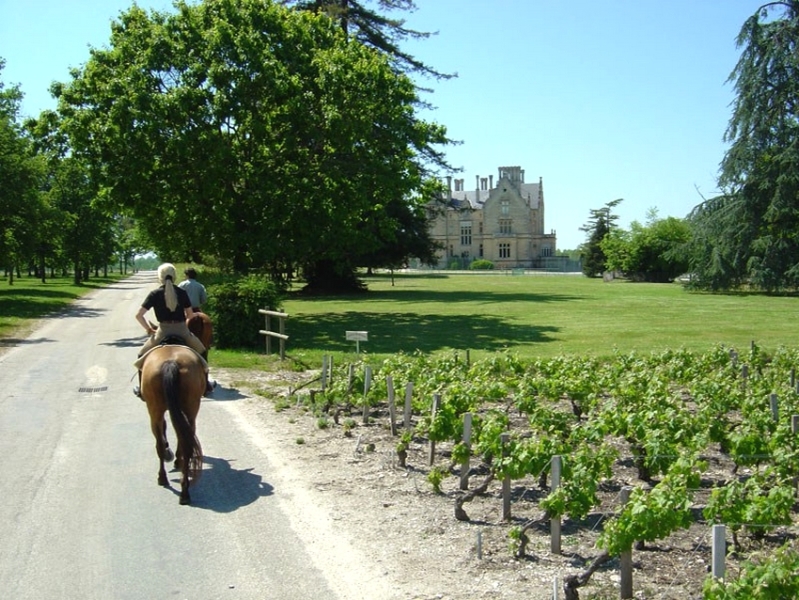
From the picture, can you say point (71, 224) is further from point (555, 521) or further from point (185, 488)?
point (555, 521)

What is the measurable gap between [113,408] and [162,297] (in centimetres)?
470

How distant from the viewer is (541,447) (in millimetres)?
7484

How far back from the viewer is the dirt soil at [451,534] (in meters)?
6.03

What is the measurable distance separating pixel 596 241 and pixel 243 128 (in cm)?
7479

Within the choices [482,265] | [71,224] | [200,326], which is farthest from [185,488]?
[482,265]

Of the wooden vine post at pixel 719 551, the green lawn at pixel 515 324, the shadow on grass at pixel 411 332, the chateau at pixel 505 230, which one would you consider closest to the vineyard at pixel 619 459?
the wooden vine post at pixel 719 551

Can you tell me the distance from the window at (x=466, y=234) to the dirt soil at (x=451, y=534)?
124 meters

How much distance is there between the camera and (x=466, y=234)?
134375 millimetres

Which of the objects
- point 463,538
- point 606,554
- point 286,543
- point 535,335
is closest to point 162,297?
point 286,543

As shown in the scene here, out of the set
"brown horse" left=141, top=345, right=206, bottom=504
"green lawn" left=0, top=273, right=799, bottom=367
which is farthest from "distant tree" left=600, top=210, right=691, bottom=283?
"brown horse" left=141, top=345, right=206, bottom=504

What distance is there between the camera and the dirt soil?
603cm

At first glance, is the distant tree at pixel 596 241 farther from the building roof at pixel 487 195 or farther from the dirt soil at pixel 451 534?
the dirt soil at pixel 451 534

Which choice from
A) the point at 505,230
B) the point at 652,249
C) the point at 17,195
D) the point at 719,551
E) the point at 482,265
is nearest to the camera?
the point at 719,551

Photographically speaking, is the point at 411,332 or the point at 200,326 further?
the point at 411,332
